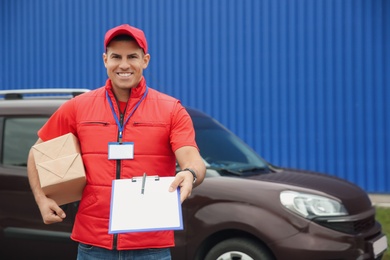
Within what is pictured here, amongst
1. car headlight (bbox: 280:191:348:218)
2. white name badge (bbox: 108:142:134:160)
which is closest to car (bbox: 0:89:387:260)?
car headlight (bbox: 280:191:348:218)

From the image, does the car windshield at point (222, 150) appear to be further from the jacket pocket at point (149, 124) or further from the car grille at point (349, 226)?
the jacket pocket at point (149, 124)

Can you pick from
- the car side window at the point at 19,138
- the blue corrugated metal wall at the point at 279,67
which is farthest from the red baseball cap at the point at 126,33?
the blue corrugated metal wall at the point at 279,67

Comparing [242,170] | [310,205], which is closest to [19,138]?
[242,170]

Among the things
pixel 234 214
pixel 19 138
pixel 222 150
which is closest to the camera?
pixel 234 214

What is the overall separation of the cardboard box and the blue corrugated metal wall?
29.6ft

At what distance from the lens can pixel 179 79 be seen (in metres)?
12.7

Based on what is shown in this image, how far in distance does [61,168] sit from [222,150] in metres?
3.28

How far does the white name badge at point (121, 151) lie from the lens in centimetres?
310

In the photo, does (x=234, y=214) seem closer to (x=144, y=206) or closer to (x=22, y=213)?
(x=22, y=213)

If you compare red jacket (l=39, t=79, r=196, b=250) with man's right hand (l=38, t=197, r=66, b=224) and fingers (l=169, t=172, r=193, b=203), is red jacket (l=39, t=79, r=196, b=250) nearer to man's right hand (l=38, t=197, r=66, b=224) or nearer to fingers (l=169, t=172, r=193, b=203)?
man's right hand (l=38, t=197, r=66, b=224)

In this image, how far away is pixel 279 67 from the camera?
12148 millimetres

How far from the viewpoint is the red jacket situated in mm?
3107

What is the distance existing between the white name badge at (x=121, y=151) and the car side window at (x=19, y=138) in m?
3.10

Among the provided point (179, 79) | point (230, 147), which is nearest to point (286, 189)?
point (230, 147)
